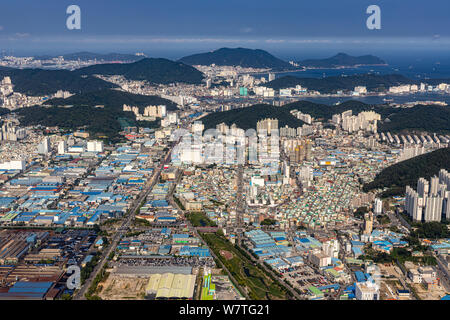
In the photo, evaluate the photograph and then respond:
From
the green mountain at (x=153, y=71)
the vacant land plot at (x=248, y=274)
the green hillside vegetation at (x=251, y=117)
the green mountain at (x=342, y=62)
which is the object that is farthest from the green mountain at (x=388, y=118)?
the green mountain at (x=342, y=62)

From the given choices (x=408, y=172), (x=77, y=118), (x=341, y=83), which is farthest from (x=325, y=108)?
(x=77, y=118)

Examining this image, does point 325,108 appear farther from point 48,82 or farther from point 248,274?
point 48,82

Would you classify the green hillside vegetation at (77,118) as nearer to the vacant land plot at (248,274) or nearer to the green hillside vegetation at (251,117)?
the green hillside vegetation at (251,117)

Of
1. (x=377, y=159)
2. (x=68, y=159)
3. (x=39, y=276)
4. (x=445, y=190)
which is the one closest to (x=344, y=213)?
(x=445, y=190)

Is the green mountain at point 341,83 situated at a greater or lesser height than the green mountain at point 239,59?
lesser
